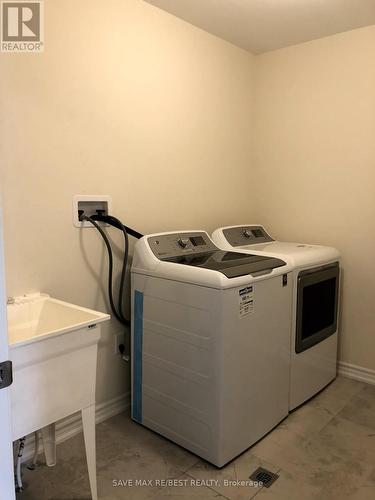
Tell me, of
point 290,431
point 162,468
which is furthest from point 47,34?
point 290,431

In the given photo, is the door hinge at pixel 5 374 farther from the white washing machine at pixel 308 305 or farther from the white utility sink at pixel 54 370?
the white washing machine at pixel 308 305

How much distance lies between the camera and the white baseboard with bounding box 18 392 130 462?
1.86 metres

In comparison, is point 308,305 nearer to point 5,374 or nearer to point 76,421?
point 76,421

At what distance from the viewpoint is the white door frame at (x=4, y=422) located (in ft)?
2.58

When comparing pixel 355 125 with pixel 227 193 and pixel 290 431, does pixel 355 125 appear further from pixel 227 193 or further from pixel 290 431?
pixel 290 431

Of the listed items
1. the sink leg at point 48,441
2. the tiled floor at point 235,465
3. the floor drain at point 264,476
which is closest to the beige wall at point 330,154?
the tiled floor at point 235,465

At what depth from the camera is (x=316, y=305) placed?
8.03 feet

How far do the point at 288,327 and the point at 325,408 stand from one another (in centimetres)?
62

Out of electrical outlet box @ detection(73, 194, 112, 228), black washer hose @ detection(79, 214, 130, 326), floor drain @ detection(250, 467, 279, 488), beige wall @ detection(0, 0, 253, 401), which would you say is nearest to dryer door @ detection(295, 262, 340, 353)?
floor drain @ detection(250, 467, 279, 488)

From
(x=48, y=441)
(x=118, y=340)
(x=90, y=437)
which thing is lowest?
(x=48, y=441)

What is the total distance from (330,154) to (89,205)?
5.50 ft

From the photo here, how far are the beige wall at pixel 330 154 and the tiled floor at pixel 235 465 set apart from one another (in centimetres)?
79

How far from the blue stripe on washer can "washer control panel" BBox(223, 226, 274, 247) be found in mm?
770

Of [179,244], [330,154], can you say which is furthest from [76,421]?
[330,154]
